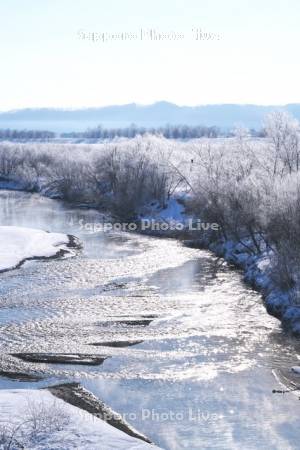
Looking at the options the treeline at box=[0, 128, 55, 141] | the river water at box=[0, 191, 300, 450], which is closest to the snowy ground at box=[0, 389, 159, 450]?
the river water at box=[0, 191, 300, 450]

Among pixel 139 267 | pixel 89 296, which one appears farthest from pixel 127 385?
pixel 139 267

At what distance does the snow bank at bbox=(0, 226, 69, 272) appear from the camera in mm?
33094

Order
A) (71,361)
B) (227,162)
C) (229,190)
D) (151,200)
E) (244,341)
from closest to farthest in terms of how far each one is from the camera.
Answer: (71,361)
(244,341)
(229,190)
(227,162)
(151,200)

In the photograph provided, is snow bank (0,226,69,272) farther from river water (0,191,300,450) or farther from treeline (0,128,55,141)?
treeline (0,128,55,141)

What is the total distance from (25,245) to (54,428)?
78.2 ft

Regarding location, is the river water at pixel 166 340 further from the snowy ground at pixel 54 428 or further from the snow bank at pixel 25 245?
the snow bank at pixel 25 245

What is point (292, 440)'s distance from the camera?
13891mm

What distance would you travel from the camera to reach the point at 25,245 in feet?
120

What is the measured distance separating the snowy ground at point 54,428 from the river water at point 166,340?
1040 millimetres

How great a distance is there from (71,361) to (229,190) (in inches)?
712

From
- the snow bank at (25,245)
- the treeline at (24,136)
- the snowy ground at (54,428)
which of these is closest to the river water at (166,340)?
the snowy ground at (54,428)

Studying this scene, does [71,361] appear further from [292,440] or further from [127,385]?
[292,440]

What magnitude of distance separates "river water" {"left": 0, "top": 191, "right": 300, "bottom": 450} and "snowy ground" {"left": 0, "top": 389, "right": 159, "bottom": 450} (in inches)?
41.0

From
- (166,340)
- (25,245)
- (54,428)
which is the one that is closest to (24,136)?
(25,245)
